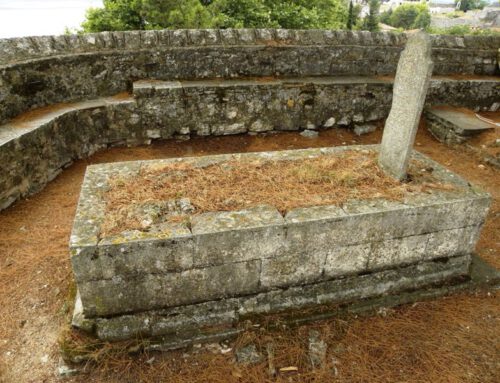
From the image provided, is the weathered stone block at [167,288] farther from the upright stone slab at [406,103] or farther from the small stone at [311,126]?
the small stone at [311,126]

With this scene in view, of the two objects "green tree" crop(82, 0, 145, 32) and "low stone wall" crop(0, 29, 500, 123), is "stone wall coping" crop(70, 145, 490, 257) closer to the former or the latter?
"low stone wall" crop(0, 29, 500, 123)

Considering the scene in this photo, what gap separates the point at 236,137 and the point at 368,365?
16.9 ft

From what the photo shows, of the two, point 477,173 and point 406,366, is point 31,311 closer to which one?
point 406,366

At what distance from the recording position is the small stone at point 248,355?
3361 mm

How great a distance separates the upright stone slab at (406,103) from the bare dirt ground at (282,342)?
1623 millimetres

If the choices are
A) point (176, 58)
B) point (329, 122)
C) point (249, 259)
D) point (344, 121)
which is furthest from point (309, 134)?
point (249, 259)

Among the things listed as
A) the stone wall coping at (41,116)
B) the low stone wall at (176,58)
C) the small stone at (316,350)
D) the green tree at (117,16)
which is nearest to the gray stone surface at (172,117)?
the stone wall coping at (41,116)

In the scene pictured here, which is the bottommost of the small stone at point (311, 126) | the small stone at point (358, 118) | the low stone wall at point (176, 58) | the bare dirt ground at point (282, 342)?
the bare dirt ground at point (282, 342)

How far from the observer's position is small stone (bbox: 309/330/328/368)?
337cm

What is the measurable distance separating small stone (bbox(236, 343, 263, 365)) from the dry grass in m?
1.31

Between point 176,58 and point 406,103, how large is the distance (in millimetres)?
4648

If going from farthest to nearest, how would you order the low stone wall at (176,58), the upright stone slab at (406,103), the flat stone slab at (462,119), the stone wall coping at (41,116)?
the flat stone slab at (462,119)
the low stone wall at (176,58)
the stone wall coping at (41,116)
the upright stone slab at (406,103)

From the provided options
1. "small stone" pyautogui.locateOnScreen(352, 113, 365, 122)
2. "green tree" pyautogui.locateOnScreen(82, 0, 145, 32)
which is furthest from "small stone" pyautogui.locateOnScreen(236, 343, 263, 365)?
"green tree" pyautogui.locateOnScreen(82, 0, 145, 32)

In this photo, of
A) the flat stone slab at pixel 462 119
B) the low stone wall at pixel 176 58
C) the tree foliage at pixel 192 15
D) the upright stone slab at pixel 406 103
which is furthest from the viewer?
the tree foliage at pixel 192 15
